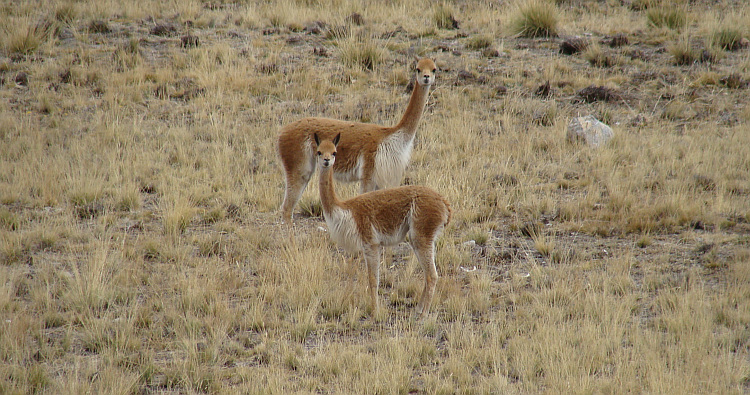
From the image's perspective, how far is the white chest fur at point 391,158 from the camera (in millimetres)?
7934

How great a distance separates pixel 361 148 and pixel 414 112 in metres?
0.76

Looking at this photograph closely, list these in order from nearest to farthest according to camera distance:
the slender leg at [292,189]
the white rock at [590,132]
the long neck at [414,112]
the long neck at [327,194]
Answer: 1. the long neck at [327,194]
2. the long neck at [414,112]
3. the slender leg at [292,189]
4. the white rock at [590,132]

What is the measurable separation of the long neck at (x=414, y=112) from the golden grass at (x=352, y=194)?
1.31 metres

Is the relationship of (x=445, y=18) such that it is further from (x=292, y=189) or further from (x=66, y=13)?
(x=292, y=189)

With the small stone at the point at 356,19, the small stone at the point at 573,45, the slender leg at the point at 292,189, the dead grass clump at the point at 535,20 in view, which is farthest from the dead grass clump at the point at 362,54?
the slender leg at the point at 292,189

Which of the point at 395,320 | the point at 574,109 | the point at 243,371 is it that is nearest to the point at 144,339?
the point at 243,371

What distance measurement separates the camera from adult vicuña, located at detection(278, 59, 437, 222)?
26.1 feet

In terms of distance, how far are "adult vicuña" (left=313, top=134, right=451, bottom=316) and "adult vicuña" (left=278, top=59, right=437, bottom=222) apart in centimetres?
126

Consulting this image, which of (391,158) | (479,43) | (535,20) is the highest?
(535,20)

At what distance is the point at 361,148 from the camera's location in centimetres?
795

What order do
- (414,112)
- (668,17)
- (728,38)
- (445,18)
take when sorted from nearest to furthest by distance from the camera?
(414,112) → (728,38) → (668,17) → (445,18)

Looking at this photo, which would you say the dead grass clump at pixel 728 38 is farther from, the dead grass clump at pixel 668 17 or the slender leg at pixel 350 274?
the slender leg at pixel 350 274

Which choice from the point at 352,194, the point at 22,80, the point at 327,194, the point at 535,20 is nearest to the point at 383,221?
the point at 327,194

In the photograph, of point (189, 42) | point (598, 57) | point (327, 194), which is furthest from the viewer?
point (189, 42)
